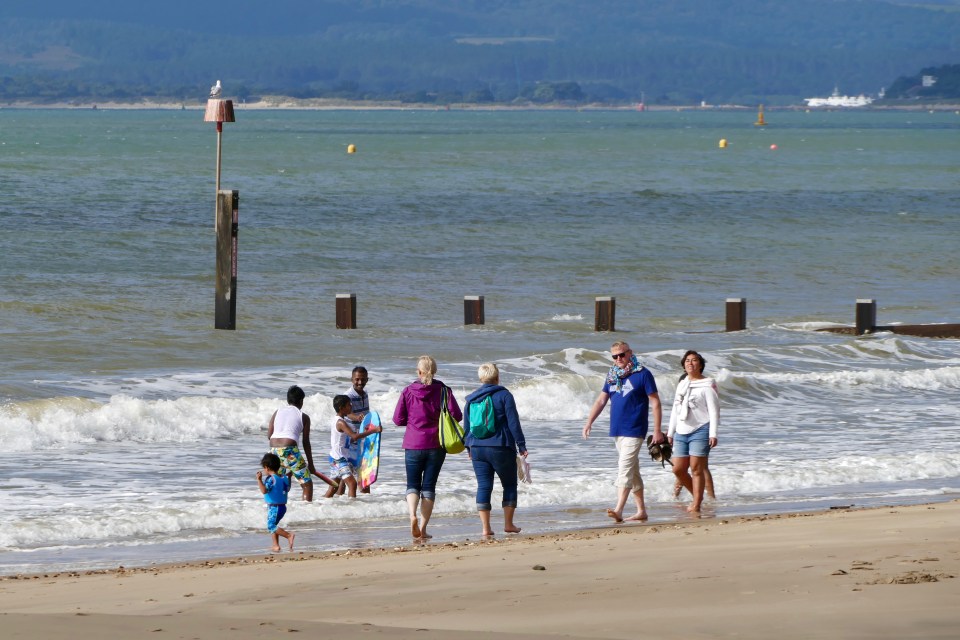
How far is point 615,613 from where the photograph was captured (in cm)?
793

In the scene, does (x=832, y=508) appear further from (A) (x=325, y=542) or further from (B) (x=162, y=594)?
(B) (x=162, y=594)

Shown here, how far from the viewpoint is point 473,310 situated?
25250 millimetres

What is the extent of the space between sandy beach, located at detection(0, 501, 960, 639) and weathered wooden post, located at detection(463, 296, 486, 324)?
14.5 m

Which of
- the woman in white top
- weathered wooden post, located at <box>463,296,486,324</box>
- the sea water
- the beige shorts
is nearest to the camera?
the beige shorts

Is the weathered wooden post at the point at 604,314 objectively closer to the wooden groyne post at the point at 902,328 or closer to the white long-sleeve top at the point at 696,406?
the wooden groyne post at the point at 902,328

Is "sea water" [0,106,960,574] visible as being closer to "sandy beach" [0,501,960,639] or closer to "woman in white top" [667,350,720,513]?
"woman in white top" [667,350,720,513]

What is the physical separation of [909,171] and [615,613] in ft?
294

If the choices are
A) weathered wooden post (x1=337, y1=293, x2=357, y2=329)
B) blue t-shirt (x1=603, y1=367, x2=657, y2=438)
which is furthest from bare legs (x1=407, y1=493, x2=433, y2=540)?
weathered wooden post (x1=337, y1=293, x2=357, y2=329)

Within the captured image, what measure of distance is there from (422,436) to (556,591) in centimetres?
273

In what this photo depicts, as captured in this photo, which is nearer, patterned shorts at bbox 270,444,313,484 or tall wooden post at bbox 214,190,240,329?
patterned shorts at bbox 270,444,313,484

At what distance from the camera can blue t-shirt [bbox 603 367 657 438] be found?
11.7 m

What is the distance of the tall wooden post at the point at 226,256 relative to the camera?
2398 centimetres

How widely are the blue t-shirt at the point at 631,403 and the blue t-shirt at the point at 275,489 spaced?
254 centimetres

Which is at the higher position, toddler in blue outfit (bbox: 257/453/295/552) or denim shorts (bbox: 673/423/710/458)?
denim shorts (bbox: 673/423/710/458)
